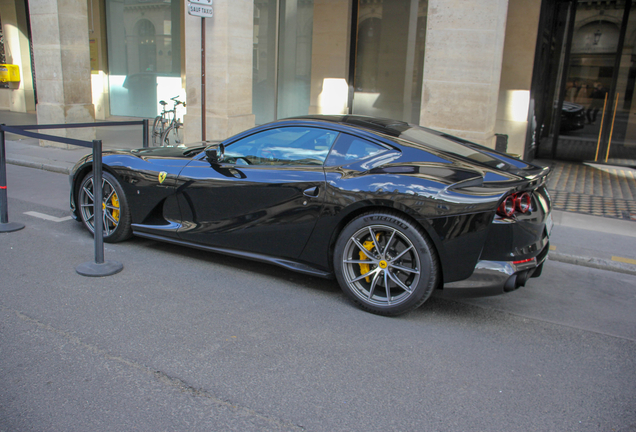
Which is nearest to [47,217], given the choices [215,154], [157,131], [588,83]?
[215,154]

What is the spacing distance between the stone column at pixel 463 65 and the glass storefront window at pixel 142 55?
36.0 feet

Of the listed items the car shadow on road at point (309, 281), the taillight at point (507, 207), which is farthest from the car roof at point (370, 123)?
the car shadow on road at point (309, 281)

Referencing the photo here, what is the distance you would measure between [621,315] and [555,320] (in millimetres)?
627

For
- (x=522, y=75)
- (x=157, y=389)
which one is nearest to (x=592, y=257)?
(x=157, y=389)

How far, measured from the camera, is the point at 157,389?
2.93m

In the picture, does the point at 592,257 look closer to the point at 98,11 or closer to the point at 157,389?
the point at 157,389

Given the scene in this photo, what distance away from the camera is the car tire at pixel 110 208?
5246mm

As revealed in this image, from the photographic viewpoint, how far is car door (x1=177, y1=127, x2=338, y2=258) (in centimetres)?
428

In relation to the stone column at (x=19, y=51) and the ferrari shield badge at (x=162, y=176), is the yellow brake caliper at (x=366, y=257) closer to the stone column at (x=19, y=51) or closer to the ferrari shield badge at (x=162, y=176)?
the ferrari shield badge at (x=162, y=176)

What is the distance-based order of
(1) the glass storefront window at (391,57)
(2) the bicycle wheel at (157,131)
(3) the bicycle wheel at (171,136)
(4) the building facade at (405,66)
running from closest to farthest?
(4) the building facade at (405,66) < (3) the bicycle wheel at (171,136) < (2) the bicycle wheel at (157,131) < (1) the glass storefront window at (391,57)

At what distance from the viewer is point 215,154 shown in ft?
15.3

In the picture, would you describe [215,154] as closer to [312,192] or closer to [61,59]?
[312,192]

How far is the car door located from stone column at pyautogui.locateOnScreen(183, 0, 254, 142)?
6.03 m

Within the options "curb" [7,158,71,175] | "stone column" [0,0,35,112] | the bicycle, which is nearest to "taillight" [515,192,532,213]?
"curb" [7,158,71,175]
